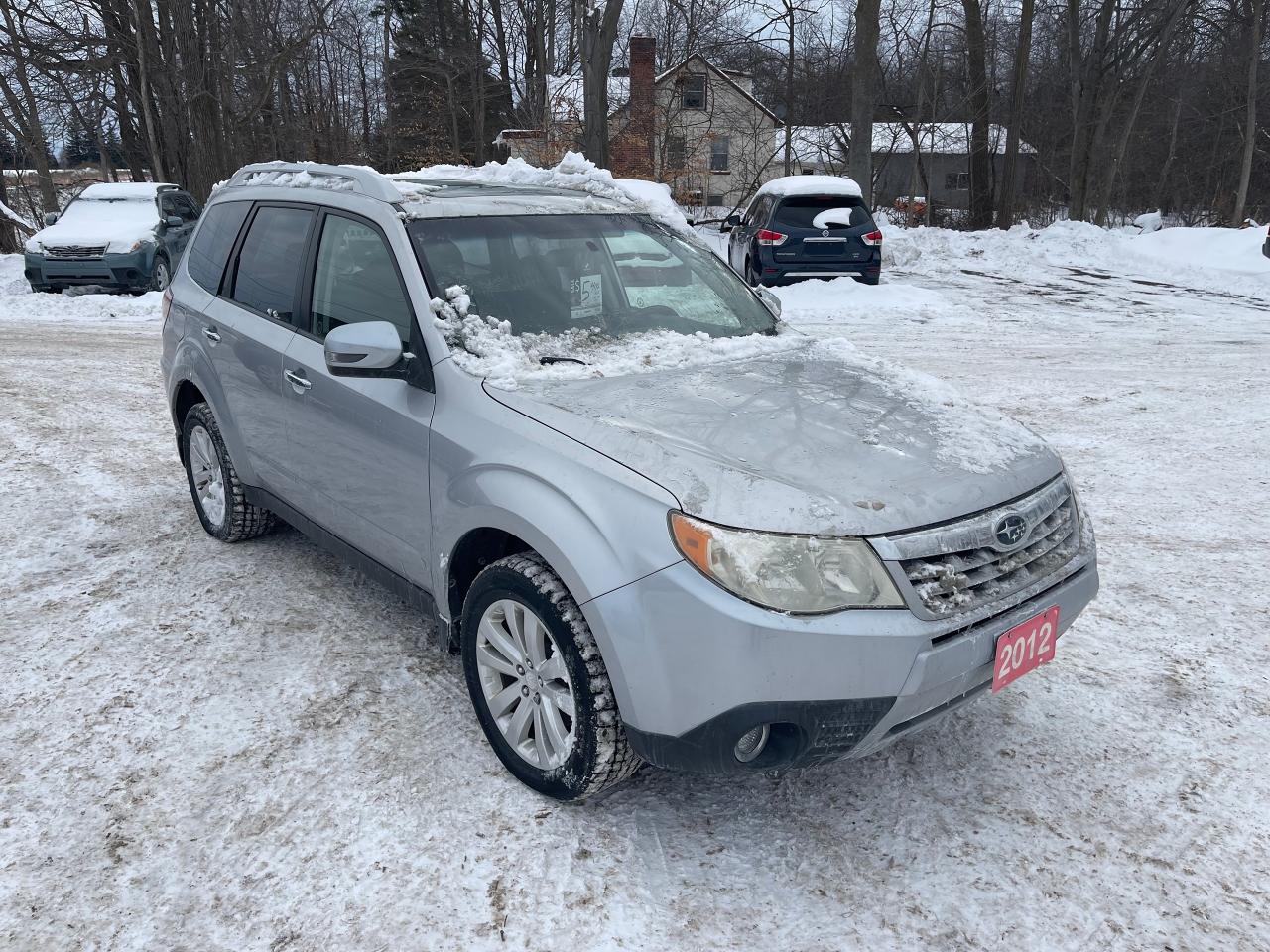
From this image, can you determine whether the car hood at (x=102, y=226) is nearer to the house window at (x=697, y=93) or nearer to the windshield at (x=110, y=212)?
the windshield at (x=110, y=212)

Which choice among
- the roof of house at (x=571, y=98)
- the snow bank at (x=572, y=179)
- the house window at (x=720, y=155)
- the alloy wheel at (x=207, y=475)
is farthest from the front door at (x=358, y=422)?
the house window at (x=720, y=155)

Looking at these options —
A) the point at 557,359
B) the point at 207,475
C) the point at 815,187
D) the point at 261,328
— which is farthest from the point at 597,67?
the point at 557,359

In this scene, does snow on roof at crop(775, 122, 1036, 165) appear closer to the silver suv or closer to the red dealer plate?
the silver suv

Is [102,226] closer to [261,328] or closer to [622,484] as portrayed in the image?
[261,328]

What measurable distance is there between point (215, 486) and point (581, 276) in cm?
240

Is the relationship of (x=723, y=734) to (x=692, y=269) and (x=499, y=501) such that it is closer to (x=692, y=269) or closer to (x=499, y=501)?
(x=499, y=501)

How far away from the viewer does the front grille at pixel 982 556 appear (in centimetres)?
246

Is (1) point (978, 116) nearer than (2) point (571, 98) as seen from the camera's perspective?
No

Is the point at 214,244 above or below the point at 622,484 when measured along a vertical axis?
above

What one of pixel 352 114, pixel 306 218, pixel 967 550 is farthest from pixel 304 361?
pixel 352 114

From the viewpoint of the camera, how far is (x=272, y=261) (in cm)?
425

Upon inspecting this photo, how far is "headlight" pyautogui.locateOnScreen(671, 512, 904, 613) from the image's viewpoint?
2.36 metres

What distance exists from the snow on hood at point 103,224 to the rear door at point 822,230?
997cm

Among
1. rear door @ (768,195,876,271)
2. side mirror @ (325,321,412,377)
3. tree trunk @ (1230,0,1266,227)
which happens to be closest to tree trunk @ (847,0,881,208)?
rear door @ (768,195,876,271)
